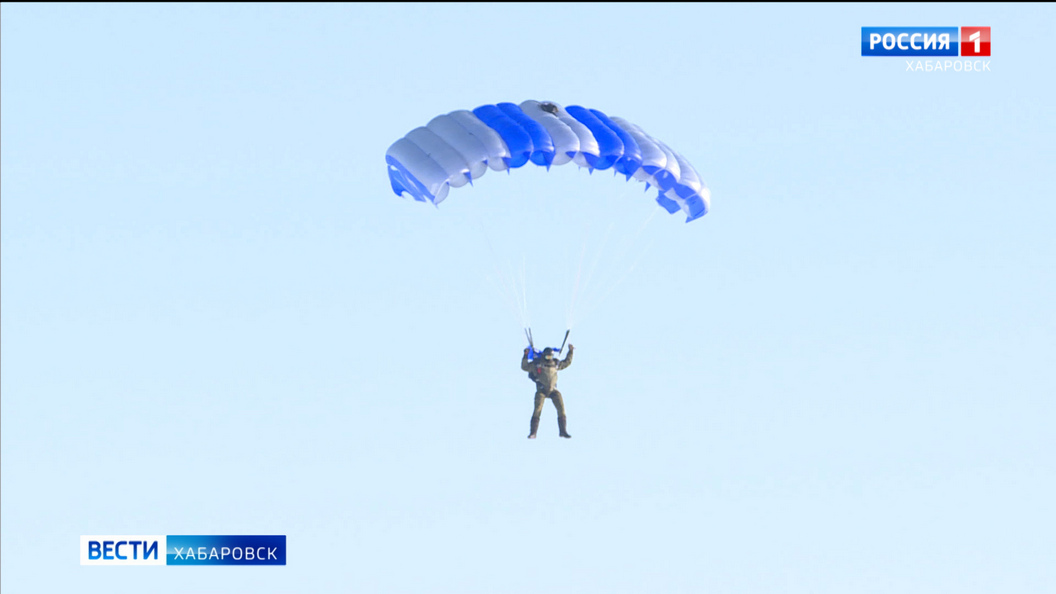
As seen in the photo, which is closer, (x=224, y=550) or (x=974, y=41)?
(x=224, y=550)

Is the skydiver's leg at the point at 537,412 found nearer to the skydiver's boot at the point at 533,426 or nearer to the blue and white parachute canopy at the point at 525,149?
the skydiver's boot at the point at 533,426

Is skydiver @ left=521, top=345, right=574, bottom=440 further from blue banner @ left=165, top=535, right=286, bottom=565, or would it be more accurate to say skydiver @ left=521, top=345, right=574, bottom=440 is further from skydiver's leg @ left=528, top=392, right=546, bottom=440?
blue banner @ left=165, top=535, right=286, bottom=565

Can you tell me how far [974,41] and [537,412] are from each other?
15233 millimetres

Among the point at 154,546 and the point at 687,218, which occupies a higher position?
the point at 687,218

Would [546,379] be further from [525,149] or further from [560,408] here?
[525,149]

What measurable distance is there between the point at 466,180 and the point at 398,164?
1.31 m

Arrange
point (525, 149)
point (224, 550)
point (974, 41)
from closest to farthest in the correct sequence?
point (525, 149) < point (224, 550) < point (974, 41)

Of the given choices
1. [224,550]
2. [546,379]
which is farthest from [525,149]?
[224,550]

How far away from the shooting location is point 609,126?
40.7m

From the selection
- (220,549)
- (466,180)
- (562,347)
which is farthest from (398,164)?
(220,549)

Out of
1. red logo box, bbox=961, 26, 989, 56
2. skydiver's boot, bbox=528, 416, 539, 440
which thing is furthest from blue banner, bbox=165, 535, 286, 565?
red logo box, bbox=961, 26, 989, 56

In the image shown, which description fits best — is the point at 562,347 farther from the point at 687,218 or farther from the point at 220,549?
the point at 220,549

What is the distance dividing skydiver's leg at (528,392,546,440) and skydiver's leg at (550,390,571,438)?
172 mm

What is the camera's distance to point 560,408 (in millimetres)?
39750
